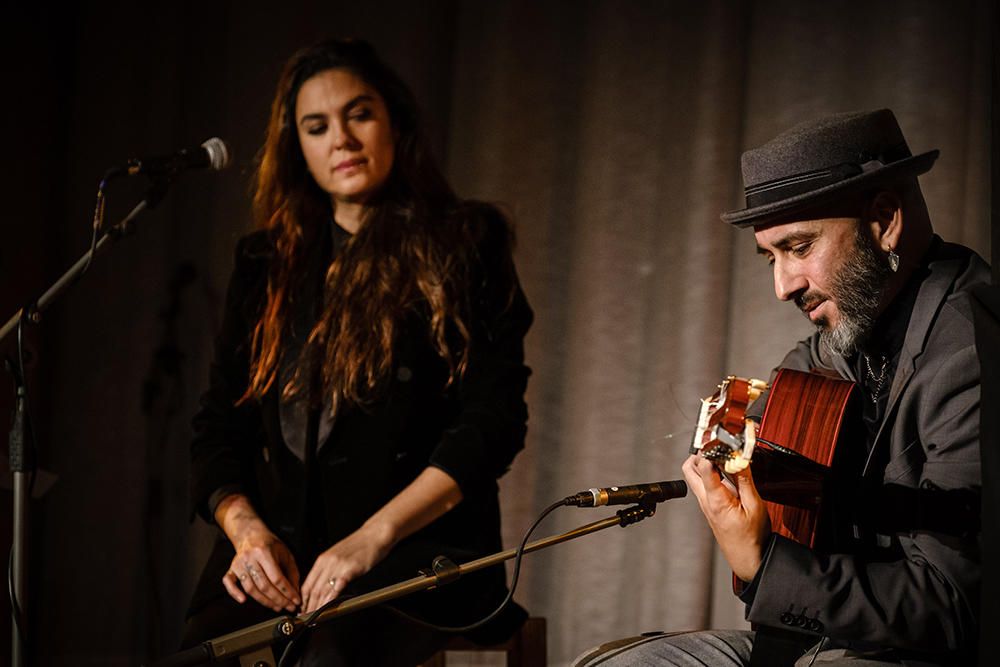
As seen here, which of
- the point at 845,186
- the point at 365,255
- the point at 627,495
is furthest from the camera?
the point at 365,255

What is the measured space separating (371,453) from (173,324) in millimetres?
1469

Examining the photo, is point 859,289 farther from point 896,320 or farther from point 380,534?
point 380,534

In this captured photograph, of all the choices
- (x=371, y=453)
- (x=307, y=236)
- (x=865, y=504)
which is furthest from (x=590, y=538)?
(x=865, y=504)

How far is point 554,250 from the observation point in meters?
3.28

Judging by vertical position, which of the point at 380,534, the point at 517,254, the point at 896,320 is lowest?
the point at 380,534

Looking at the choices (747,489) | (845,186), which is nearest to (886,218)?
(845,186)

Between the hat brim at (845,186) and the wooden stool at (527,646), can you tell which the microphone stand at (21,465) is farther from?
the hat brim at (845,186)

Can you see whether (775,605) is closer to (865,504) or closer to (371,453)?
(865,504)

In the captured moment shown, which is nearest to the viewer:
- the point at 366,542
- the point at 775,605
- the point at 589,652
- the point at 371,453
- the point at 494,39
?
the point at 775,605

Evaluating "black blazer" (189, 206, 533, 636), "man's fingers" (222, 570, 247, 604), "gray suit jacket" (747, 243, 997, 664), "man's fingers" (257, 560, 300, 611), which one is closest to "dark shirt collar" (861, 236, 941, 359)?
"gray suit jacket" (747, 243, 997, 664)

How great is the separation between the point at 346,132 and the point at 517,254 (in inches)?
42.8

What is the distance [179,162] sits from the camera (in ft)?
6.68

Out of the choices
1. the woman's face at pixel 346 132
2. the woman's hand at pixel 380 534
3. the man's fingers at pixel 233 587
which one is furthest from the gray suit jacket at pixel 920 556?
the woman's face at pixel 346 132

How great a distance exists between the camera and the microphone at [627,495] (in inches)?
55.8
